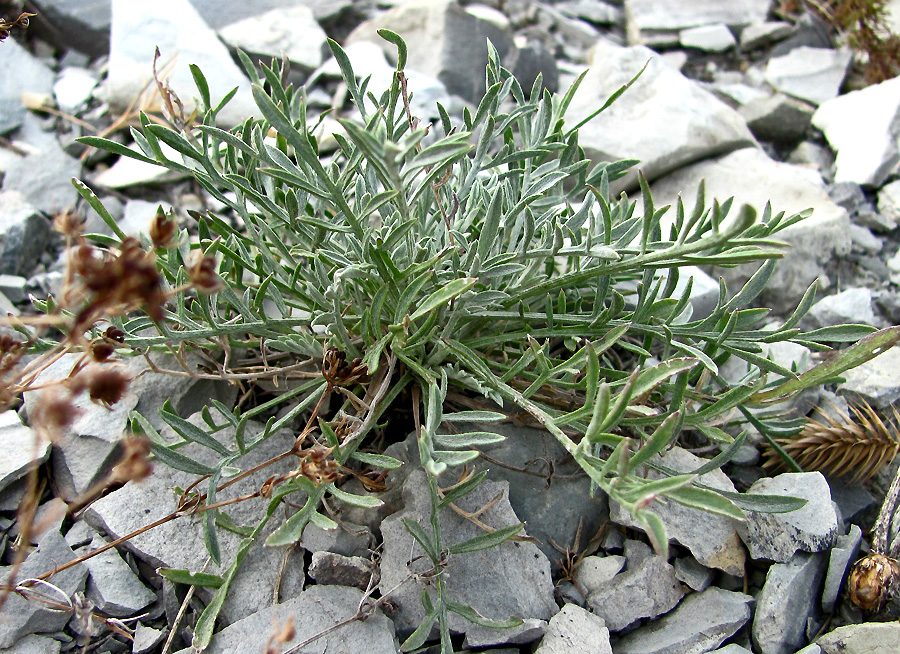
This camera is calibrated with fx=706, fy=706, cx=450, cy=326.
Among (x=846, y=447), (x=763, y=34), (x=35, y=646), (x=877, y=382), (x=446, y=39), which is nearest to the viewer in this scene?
(x=35, y=646)

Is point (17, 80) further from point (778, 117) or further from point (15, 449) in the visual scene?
point (778, 117)

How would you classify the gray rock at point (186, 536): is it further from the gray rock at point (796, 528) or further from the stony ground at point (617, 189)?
the gray rock at point (796, 528)

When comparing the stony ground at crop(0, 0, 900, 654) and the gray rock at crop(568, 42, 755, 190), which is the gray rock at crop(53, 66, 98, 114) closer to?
the stony ground at crop(0, 0, 900, 654)

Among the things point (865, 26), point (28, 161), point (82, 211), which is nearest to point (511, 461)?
point (82, 211)

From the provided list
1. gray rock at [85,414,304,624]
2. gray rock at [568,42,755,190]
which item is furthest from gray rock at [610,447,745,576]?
gray rock at [568,42,755,190]

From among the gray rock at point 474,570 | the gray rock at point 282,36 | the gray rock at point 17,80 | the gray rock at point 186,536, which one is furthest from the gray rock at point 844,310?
the gray rock at point 17,80

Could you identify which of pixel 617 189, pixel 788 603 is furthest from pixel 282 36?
pixel 788 603
